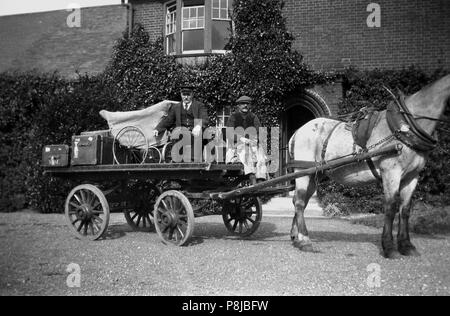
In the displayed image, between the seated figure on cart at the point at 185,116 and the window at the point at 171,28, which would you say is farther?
the window at the point at 171,28

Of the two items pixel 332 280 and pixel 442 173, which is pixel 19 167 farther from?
pixel 442 173

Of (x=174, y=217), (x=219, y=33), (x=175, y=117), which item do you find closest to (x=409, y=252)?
(x=174, y=217)

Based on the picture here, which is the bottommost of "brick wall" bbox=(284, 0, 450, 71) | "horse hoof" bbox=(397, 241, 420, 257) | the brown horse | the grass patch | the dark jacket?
the grass patch

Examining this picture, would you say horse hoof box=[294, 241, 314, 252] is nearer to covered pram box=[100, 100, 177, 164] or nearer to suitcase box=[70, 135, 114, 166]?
covered pram box=[100, 100, 177, 164]

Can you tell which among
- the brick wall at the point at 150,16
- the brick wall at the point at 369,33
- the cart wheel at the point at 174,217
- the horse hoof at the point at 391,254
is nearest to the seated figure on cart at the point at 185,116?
the cart wheel at the point at 174,217

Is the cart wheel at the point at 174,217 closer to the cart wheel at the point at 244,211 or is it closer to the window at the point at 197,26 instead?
the cart wheel at the point at 244,211

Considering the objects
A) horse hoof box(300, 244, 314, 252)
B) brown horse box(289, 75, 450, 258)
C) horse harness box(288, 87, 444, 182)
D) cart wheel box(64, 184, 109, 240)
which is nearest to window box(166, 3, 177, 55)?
cart wheel box(64, 184, 109, 240)

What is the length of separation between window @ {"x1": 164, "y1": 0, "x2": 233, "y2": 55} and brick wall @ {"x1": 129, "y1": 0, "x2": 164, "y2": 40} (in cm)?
25

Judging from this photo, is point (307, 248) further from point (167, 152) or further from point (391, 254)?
point (167, 152)

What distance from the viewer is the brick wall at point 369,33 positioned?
1161cm

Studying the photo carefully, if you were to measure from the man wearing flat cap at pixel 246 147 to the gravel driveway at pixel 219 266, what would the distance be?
3.79 ft

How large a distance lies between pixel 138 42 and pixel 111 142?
7.10 m

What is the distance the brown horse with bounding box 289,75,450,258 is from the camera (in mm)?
5211

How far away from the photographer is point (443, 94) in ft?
17.2
